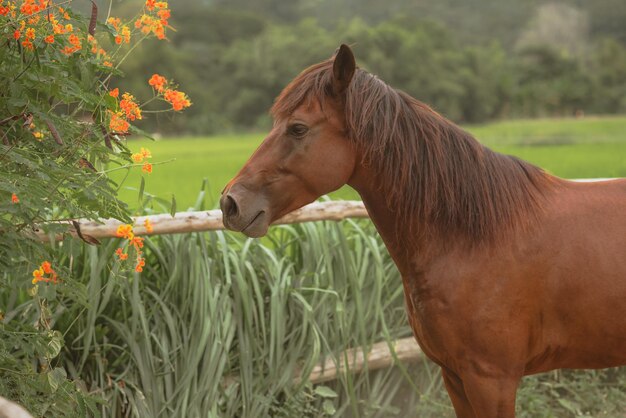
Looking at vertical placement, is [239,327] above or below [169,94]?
below

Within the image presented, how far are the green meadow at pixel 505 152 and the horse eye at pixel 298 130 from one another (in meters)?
3.63

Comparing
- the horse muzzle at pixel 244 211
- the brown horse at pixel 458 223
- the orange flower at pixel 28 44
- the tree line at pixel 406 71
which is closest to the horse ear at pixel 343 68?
the brown horse at pixel 458 223

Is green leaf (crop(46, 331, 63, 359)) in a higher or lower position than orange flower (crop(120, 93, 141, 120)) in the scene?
lower

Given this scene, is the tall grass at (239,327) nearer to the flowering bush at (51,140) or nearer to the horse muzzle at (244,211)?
the flowering bush at (51,140)

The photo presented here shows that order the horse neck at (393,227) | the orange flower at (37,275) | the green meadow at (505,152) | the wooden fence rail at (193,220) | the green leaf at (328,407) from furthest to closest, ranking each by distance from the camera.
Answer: the green meadow at (505,152) → the green leaf at (328,407) → the wooden fence rail at (193,220) → the horse neck at (393,227) → the orange flower at (37,275)

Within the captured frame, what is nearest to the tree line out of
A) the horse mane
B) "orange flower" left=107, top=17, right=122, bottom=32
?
"orange flower" left=107, top=17, right=122, bottom=32

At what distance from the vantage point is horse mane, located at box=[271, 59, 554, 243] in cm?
253

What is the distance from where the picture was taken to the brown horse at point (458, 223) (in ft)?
8.28

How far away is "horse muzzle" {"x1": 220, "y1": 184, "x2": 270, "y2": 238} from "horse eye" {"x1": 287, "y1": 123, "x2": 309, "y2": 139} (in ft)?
0.71

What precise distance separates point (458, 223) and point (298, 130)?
60 centimetres

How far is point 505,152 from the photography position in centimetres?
1792

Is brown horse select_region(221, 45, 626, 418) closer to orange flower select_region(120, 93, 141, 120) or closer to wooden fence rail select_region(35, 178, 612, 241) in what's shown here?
orange flower select_region(120, 93, 141, 120)

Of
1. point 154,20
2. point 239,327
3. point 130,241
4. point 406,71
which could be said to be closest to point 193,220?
point 239,327

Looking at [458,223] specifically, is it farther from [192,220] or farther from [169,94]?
[192,220]
